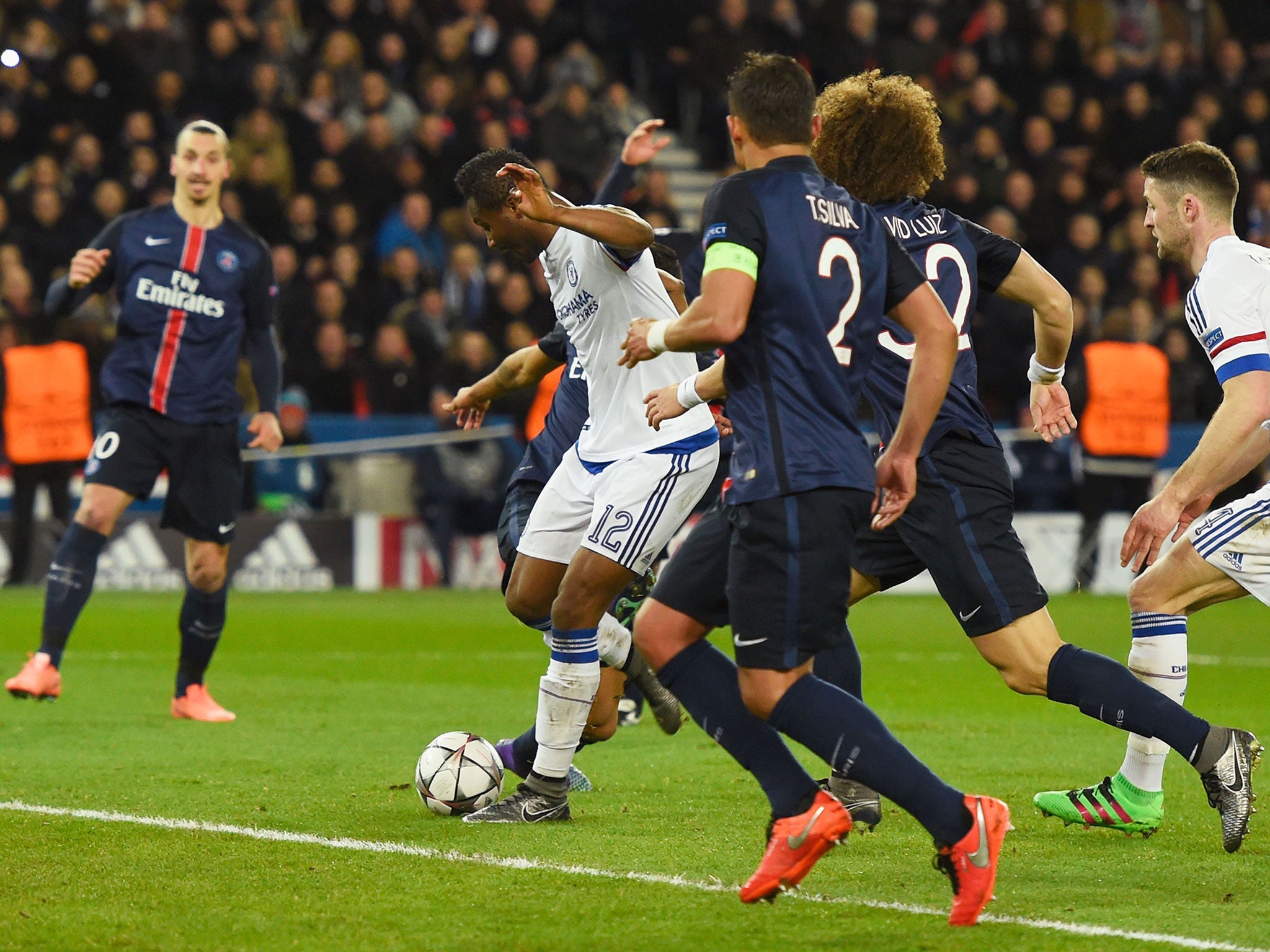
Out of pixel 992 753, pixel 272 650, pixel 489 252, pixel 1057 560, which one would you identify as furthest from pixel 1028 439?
pixel 992 753

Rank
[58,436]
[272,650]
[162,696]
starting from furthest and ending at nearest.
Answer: [58,436] → [272,650] → [162,696]

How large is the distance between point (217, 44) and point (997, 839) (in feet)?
50.4

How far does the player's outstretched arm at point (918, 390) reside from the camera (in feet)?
14.2

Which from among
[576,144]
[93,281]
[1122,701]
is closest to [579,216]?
[1122,701]

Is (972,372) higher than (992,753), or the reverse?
(972,372)

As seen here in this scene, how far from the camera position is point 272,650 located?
11664 mm

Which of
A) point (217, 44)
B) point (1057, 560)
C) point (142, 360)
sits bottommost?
point (1057, 560)

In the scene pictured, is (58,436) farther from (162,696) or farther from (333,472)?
(162,696)

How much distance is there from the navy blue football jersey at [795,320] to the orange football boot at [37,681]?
4.45 m

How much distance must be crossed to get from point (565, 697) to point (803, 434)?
5.81 feet

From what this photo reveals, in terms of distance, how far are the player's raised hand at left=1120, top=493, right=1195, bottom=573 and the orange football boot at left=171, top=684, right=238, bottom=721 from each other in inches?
181

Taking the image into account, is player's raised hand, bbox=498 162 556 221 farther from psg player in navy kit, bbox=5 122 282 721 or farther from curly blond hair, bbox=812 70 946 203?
psg player in navy kit, bbox=5 122 282 721

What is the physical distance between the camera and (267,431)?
8242 mm

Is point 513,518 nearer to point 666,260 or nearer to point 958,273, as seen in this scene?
point 666,260
